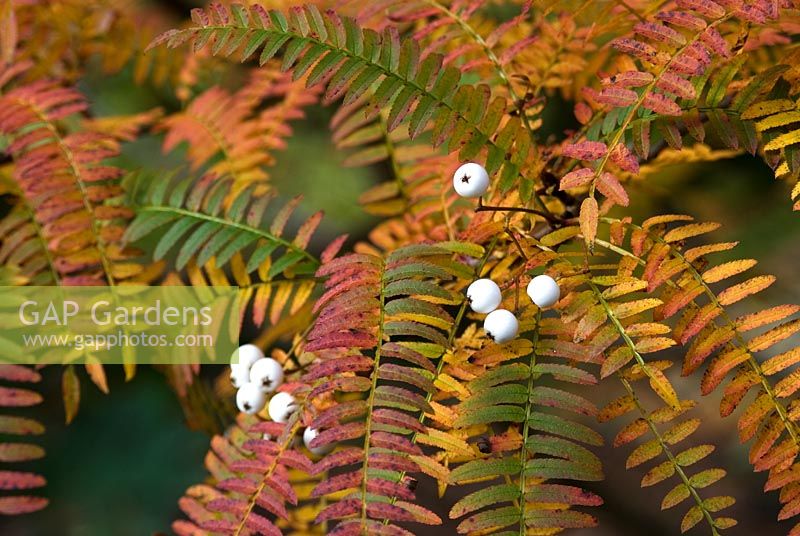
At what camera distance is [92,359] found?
2.76 ft

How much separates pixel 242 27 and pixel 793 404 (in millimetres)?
586

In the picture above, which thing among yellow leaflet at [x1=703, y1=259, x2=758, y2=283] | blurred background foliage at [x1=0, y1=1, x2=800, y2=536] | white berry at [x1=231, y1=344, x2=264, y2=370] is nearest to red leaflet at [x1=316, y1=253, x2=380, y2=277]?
white berry at [x1=231, y1=344, x2=264, y2=370]

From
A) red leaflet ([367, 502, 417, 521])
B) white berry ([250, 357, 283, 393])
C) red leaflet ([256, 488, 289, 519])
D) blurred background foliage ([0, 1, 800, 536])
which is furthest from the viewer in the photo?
blurred background foliage ([0, 1, 800, 536])

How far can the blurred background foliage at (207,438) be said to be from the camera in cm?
190

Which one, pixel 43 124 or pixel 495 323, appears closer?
pixel 495 323

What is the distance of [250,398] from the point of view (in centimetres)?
80

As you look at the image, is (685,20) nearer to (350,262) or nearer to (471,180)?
(471,180)

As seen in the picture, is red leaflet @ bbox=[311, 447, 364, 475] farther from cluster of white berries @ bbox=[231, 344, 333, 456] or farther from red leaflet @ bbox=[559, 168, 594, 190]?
red leaflet @ bbox=[559, 168, 594, 190]

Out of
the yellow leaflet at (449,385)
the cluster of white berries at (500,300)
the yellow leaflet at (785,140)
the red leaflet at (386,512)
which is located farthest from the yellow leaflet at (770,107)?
the red leaflet at (386,512)

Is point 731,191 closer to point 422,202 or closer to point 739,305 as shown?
point 739,305

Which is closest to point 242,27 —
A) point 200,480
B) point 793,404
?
point 793,404

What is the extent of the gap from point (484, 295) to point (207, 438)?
1512 millimetres

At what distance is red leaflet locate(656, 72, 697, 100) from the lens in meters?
0.63

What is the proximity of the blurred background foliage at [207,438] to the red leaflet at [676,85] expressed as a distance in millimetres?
1215
